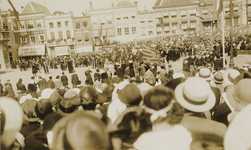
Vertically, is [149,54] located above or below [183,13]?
below

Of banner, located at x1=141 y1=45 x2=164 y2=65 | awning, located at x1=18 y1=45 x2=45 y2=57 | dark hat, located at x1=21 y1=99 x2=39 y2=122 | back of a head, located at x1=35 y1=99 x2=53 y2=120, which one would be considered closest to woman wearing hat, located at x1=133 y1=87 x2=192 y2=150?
back of a head, located at x1=35 y1=99 x2=53 y2=120

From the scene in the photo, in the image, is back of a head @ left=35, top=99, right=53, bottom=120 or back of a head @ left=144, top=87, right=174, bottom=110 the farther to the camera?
back of a head @ left=35, top=99, right=53, bottom=120

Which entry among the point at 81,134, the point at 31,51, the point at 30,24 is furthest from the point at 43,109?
the point at 31,51

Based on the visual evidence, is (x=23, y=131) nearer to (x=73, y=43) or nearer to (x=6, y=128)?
(x=6, y=128)

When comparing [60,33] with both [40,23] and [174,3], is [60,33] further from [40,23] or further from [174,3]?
[174,3]

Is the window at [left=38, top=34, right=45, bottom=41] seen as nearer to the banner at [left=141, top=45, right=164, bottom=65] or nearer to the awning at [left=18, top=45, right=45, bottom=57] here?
the awning at [left=18, top=45, right=45, bottom=57]

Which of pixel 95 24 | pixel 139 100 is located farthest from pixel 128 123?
pixel 95 24
